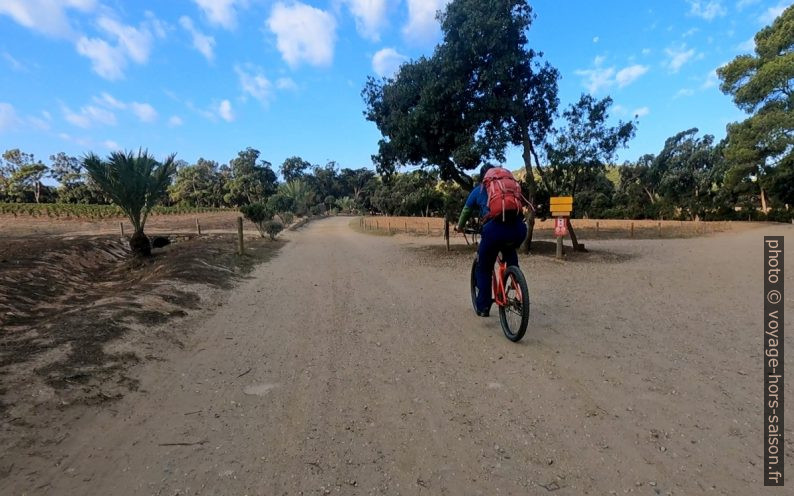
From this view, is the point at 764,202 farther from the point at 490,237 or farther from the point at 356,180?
the point at 356,180

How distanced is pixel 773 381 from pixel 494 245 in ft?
8.07

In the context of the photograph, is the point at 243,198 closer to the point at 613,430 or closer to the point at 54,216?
the point at 54,216

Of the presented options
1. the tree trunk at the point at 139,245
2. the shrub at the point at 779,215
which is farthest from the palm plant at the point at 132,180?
the shrub at the point at 779,215

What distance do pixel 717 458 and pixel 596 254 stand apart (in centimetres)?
1138

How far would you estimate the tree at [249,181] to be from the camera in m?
73.1

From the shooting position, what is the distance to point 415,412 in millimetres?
2918

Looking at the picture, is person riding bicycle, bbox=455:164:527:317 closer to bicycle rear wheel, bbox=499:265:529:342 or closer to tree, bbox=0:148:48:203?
bicycle rear wheel, bbox=499:265:529:342

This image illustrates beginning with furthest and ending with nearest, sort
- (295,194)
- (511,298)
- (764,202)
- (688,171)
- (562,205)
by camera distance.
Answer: (295,194) < (688,171) < (764,202) < (562,205) < (511,298)

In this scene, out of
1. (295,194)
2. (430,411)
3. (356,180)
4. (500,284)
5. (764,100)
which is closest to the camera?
(430,411)

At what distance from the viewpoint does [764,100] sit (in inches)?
1177

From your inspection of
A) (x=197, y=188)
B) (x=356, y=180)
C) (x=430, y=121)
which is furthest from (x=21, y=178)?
(x=430, y=121)

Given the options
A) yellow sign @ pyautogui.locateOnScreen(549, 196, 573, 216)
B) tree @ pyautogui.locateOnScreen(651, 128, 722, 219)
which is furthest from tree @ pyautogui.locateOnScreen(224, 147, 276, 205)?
yellow sign @ pyautogui.locateOnScreen(549, 196, 573, 216)

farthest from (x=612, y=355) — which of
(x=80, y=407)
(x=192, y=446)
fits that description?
(x=80, y=407)

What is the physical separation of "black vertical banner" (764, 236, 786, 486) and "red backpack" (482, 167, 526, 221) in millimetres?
2398
